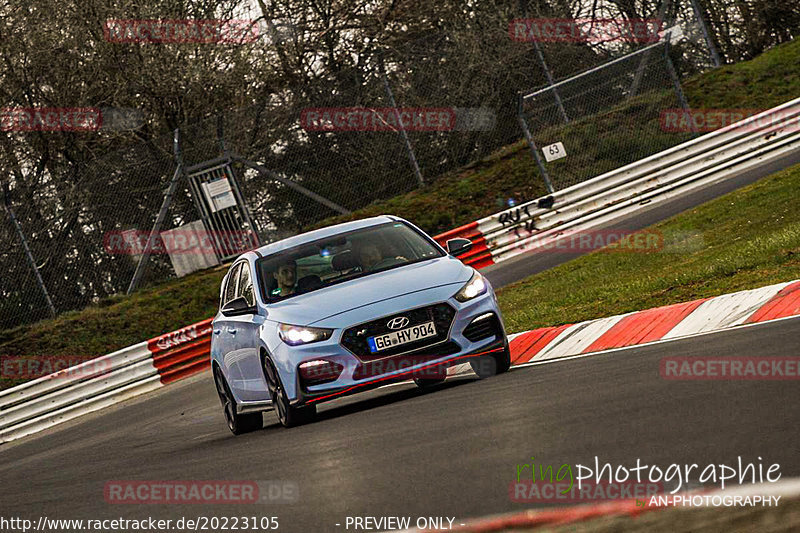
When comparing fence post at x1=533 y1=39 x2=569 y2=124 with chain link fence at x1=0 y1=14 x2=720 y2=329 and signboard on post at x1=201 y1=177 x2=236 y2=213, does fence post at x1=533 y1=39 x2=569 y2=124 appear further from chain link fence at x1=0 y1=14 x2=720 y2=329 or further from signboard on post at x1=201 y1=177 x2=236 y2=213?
signboard on post at x1=201 y1=177 x2=236 y2=213

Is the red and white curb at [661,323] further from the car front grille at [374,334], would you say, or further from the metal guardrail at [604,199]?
the metal guardrail at [604,199]

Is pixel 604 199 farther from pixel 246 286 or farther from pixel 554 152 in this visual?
pixel 246 286

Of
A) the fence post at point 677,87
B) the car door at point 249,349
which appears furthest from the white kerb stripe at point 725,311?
the fence post at point 677,87

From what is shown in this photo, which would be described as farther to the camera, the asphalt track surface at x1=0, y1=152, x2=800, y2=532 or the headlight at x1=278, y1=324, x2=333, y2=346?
the headlight at x1=278, y1=324, x2=333, y2=346

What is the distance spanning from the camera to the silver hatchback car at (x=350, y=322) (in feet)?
28.9

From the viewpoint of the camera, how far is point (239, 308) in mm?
9875

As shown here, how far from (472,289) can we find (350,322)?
1.04 metres

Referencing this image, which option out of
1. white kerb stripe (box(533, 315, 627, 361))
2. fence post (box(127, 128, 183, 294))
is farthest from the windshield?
fence post (box(127, 128, 183, 294))

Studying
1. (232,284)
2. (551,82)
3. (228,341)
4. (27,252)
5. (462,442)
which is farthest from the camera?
(551,82)

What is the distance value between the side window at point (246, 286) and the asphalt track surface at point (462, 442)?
115 centimetres

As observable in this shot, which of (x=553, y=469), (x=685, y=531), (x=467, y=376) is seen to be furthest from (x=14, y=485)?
(x=685, y=531)

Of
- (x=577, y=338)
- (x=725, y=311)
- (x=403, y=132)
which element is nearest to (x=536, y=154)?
(x=403, y=132)

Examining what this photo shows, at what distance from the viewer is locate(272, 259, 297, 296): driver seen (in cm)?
991

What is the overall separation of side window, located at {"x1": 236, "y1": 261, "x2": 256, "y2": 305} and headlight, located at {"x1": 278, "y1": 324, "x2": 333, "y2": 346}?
111cm
